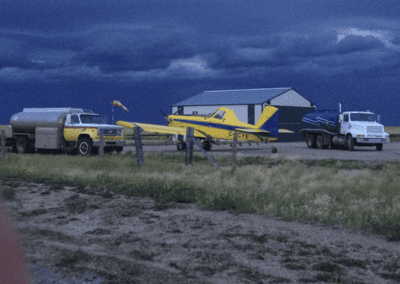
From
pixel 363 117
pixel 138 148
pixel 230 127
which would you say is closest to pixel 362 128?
pixel 363 117

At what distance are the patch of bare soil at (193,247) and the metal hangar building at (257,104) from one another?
3770 centimetres

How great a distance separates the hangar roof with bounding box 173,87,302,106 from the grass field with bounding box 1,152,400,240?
3189cm

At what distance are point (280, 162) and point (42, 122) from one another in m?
13.9

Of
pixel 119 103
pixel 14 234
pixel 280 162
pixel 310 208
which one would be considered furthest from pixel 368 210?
pixel 119 103

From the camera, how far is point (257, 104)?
44.4 meters

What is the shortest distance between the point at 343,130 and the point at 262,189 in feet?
66.9

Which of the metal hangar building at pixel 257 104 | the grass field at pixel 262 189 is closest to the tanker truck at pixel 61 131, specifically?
the grass field at pixel 262 189

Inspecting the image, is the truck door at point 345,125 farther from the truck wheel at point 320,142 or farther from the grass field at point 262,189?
the grass field at point 262,189

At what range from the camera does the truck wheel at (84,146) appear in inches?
826

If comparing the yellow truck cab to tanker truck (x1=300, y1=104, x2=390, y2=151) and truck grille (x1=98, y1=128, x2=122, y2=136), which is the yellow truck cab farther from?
tanker truck (x1=300, y1=104, x2=390, y2=151)

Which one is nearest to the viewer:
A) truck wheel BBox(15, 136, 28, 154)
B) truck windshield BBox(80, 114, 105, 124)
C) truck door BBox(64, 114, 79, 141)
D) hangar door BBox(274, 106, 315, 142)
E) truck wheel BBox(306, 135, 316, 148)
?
truck door BBox(64, 114, 79, 141)

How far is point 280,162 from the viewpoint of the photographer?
1692cm

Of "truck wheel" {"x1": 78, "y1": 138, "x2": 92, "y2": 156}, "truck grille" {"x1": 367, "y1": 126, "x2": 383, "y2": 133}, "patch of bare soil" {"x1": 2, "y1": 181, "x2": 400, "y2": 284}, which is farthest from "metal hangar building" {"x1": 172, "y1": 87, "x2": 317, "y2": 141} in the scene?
"patch of bare soil" {"x1": 2, "y1": 181, "x2": 400, "y2": 284}

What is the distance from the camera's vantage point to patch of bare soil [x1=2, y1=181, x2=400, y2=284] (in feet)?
14.3
